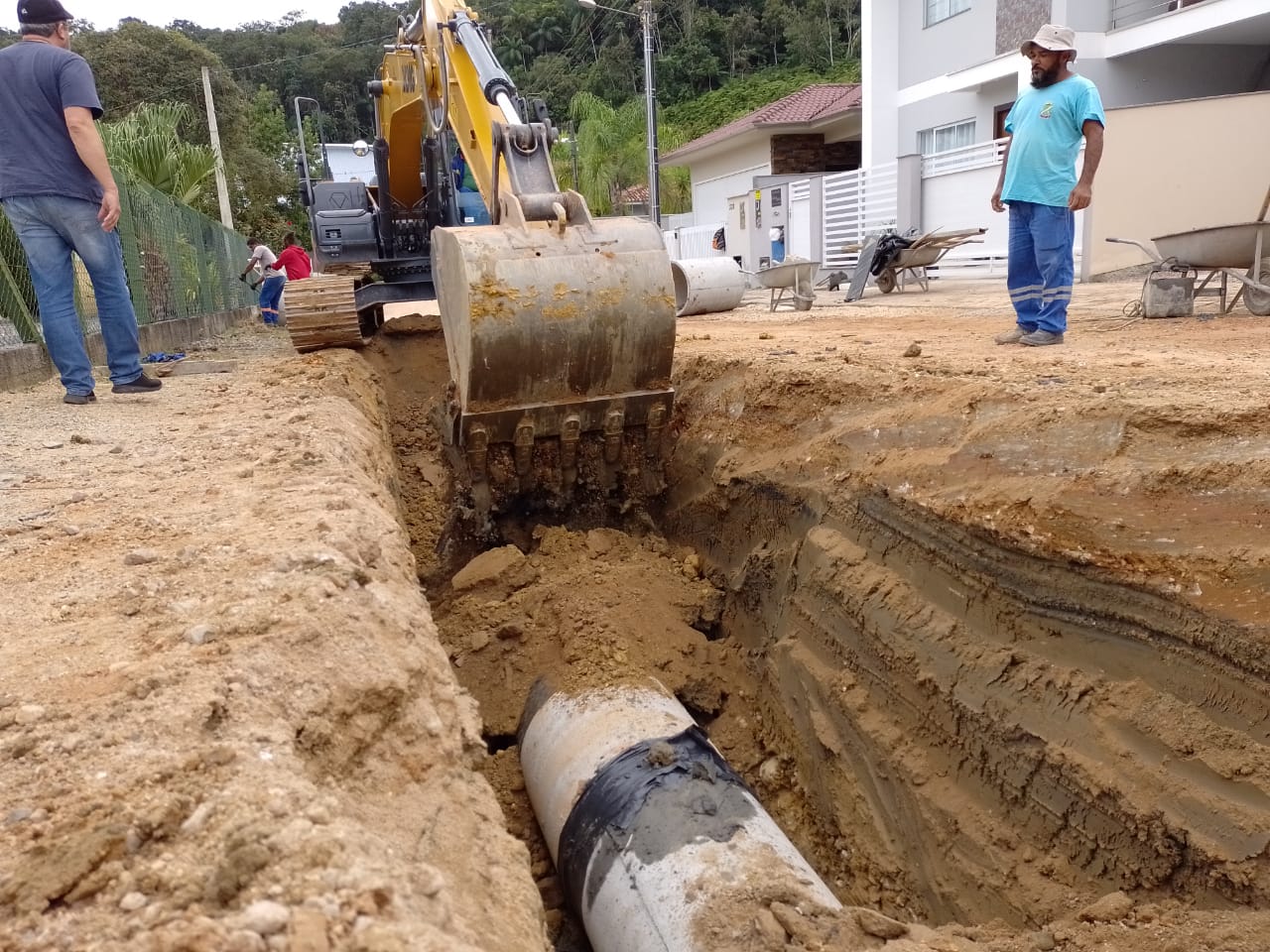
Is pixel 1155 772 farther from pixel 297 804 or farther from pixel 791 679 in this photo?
pixel 297 804

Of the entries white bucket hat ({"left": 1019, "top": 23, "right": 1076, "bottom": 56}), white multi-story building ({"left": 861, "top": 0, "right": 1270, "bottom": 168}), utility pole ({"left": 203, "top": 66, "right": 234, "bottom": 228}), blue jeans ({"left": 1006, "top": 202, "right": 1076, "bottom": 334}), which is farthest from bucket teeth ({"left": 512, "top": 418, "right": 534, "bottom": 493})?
utility pole ({"left": 203, "top": 66, "right": 234, "bottom": 228})

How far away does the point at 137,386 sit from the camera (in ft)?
18.9

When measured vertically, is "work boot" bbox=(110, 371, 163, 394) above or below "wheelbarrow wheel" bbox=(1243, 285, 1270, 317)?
below

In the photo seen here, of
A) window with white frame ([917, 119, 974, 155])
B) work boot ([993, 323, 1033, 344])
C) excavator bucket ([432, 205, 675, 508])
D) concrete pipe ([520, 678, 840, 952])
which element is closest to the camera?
concrete pipe ([520, 678, 840, 952])

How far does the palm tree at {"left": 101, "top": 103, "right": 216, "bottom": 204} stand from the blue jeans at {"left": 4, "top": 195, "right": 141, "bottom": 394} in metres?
7.24

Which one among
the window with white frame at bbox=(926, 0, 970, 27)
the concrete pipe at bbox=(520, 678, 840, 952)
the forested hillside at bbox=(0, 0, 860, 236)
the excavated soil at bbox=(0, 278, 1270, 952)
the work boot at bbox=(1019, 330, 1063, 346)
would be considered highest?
the forested hillside at bbox=(0, 0, 860, 236)

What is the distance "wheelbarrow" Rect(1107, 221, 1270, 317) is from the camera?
6.44 m

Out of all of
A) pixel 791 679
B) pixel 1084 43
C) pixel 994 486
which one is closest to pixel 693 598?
pixel 791 679

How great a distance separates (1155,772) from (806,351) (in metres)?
3.61

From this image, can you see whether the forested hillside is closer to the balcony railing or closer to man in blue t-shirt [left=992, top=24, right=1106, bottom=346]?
the balcony railing

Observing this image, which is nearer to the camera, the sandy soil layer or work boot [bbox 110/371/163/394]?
the sandy soil layer

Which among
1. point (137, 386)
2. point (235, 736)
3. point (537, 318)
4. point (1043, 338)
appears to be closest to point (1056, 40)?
point (1043, 338)

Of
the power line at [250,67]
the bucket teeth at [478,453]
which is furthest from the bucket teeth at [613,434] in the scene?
the power line at [250,67]

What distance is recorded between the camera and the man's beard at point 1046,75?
541cm
